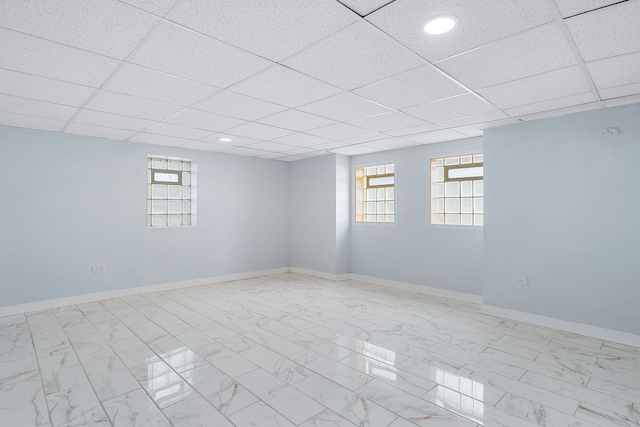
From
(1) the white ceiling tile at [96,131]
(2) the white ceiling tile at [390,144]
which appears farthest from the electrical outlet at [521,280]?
(1) the white ceiling tile at [96,131]

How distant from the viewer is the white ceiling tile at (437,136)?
4.74 m

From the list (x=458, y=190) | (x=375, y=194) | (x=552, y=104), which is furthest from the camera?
(x=375, y=194)

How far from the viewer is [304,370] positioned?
284 cm

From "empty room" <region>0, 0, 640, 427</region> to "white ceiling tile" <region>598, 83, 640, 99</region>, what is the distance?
1.3 inches

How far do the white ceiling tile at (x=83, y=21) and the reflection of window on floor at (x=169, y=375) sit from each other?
2.50m

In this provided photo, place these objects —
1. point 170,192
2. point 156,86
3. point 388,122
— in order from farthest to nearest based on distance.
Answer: point 170,192 < point 388,122 < point 156,86

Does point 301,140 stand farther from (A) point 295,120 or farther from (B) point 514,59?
(B) point 514,59

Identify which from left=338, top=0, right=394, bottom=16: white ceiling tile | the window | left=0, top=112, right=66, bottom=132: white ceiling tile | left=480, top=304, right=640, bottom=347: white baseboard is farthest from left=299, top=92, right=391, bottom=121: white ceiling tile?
the window

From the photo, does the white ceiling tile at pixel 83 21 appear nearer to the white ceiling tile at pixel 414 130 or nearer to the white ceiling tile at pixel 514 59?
the white ceiling tile at pixel 514 59

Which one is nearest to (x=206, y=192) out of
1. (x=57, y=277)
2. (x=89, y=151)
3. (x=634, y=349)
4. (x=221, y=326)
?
(x=89, y=151)

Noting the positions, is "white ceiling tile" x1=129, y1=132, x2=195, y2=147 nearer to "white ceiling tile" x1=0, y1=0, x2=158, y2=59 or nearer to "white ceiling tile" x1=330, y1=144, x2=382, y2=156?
"white ceiling tile" x1=330, y1=144, x2=382, y2=156

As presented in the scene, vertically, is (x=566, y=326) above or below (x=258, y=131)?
below

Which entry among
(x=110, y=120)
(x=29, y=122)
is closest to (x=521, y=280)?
(x=110, y=120)

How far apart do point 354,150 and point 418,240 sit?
2029 millimetres
